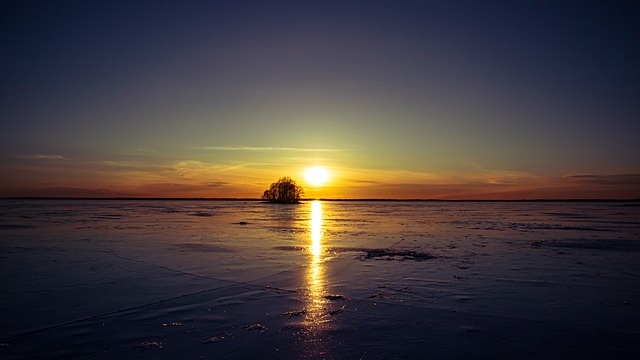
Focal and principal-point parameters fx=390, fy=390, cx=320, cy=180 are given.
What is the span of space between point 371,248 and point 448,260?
341cm

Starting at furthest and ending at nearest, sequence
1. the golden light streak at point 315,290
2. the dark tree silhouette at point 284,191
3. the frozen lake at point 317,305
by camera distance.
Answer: the dark tree silhouette at point 284,191 < the golden light streak at point 315,290 < the frozen lake at point 317,305

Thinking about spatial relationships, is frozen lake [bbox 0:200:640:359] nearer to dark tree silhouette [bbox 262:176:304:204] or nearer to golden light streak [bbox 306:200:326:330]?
golden light streak [bbox 306:200:326:330]

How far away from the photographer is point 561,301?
680cm

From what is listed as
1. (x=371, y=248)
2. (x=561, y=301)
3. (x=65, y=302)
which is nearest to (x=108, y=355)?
(x=65, y=302)

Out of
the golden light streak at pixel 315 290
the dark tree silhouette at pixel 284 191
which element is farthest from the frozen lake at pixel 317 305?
the dark tree silhouette at pixel 284 191

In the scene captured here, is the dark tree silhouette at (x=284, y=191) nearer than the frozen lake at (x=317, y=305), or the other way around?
the frozen lake at (x=317, y=305)

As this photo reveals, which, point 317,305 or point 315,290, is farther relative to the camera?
point 315,290

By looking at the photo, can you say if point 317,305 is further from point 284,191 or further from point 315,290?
point 284,191

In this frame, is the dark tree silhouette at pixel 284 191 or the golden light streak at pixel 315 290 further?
the dark tree silhouette at pixel 284 191

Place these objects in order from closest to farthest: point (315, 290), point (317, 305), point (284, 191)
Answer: point (317, 305) → point (315, 290) → point (284, 191)

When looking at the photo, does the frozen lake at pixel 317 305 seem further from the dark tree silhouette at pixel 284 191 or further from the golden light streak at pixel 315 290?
the dark tree silhouette at pixel 284 191

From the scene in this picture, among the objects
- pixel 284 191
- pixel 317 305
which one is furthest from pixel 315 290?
pixel 284 191

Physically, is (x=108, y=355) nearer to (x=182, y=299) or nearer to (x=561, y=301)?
(x=182, y=299)

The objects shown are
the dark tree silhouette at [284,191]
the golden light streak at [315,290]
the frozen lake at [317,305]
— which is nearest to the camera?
the frozen lake at [317,305]
